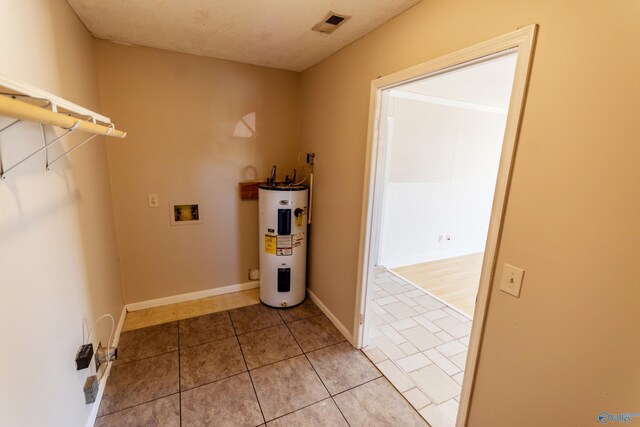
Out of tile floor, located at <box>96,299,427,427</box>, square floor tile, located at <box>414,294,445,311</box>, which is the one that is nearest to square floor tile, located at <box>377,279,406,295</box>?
square floor tile, located at <box>414,294,445,311</box>

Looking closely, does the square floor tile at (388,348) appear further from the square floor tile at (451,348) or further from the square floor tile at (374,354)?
the square floor tile at (451,348)

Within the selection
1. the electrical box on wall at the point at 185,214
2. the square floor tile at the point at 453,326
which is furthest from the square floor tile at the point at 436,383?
the electrical box on wall at the point at 185,214

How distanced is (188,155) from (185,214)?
0.57 m

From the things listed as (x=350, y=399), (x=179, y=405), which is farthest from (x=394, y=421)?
(x=179, y=405)

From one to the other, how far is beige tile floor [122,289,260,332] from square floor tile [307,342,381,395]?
1039mm

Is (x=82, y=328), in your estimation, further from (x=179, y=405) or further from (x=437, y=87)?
(x=437, y=87)

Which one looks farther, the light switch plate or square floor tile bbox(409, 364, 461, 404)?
square floor tile bbox(409, 364, 461, 404)

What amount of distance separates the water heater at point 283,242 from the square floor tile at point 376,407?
3.86 feet

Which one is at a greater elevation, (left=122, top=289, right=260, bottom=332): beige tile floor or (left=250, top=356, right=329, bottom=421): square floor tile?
(left=122, top=289, right=260, bottom=332): beige tile floor

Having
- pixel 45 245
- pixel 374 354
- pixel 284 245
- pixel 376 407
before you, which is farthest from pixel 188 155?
pixel 376 407

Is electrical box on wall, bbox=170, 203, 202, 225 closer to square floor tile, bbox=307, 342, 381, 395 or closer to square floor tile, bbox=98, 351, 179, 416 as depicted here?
square floor tile, bbox=98, 351, 179, 416

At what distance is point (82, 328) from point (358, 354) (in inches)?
72.5

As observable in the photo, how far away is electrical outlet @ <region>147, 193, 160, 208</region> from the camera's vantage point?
260 cm

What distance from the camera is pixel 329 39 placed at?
2080mm
